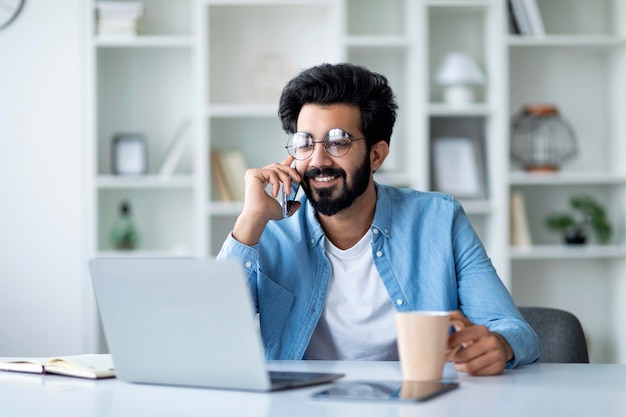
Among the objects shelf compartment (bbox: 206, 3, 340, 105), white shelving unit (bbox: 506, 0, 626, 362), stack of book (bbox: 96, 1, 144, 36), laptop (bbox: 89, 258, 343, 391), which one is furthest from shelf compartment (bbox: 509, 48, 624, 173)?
laptop (bbox: 89, 258, 343, 391)

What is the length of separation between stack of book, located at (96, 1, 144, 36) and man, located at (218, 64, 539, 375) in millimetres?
1819

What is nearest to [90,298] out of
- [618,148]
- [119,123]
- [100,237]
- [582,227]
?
[100,237]

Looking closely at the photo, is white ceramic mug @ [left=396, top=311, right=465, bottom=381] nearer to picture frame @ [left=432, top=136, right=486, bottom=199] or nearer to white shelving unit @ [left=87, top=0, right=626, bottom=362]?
white shelving unit @ [left=87, top=0, right=626, bottom=362]

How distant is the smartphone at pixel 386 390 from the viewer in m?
1.26

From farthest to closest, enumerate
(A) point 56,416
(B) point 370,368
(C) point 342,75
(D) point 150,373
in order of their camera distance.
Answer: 1. (C) point 342,75
2. (B) point 370,368
3. (D) point 150,373
4. (A) point 56,416

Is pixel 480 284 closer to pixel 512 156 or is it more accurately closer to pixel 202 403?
pixel 202 403

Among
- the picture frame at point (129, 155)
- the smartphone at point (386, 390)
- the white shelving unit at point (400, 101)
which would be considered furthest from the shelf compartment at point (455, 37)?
the smartphone at point (386, 390)

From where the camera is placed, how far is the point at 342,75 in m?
2.09

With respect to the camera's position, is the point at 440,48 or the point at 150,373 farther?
the point at 440,48

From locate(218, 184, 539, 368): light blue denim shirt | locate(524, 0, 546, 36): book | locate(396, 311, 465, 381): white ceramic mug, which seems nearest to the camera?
locate(396, 311, 465, 381): white ceramic mug

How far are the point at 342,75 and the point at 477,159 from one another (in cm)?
189

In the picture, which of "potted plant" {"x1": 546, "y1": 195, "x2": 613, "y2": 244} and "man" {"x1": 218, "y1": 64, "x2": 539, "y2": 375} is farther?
"potted plant" {"x1": 546, "y1": 195, "x2": 613, "y2": 244}

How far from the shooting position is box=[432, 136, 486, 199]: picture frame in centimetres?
386

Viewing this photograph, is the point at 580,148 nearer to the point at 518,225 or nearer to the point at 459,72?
the point at 518,225
